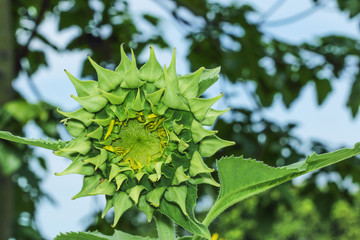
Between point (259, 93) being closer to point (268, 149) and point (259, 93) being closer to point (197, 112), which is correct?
point (268, 149)

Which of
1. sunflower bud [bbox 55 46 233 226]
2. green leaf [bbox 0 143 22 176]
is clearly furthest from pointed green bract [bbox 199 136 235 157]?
green leaf [bbox 0 143 22 176]

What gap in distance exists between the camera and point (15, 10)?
3211 mm

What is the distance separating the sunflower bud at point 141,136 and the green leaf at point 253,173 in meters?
0.06

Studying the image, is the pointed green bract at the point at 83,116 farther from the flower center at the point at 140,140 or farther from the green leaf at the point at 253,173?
the green leaf at the point at 253,173

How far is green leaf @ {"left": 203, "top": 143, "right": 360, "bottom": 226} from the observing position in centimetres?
62

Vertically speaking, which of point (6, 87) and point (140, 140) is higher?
point (140, 140)

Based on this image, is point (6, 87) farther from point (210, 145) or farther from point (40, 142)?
point (210, 145)

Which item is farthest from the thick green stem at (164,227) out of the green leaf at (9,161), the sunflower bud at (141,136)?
the green leaf at (9,161)

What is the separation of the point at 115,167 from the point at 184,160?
0.09 metres

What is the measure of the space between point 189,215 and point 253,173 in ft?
0.36

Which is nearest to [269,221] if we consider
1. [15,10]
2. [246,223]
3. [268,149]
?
[268,149]

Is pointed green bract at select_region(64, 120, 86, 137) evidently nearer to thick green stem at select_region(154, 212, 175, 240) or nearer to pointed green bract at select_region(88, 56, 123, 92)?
pointed green bract at select_region(88, 56, 123, 92)

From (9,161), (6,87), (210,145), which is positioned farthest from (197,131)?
(6,87)

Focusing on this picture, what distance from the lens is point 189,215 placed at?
60 centimetres
